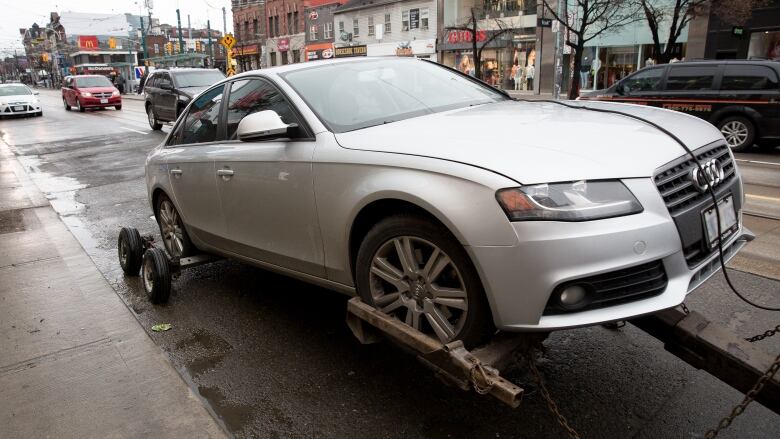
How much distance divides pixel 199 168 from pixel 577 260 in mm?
3068

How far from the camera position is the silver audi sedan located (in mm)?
2373

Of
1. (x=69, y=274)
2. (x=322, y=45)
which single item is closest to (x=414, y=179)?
(x=69, y=274)

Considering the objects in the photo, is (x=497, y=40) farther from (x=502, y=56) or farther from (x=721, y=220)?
(x=721, y=220)

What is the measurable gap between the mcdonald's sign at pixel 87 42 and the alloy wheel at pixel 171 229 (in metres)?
111

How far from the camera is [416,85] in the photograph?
3936 millimetres

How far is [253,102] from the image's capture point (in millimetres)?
4012

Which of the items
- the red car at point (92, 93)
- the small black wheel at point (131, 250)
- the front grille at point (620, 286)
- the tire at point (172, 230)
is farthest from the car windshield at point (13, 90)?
the front grille at point (620, 286)

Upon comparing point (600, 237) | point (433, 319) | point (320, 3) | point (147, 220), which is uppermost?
point (320, 3)

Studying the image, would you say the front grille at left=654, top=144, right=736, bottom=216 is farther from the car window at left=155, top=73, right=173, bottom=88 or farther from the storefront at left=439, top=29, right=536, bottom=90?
the storefront at left=439, top=29, right=536, bottom=90

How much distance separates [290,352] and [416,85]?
6.33 feet

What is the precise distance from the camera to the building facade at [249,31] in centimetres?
6444

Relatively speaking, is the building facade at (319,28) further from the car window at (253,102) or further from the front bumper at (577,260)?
the front bumper at (577,260)

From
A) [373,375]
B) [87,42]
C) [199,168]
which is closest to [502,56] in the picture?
[199,168]

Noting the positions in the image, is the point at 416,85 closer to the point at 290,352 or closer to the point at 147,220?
the point at 290,352
